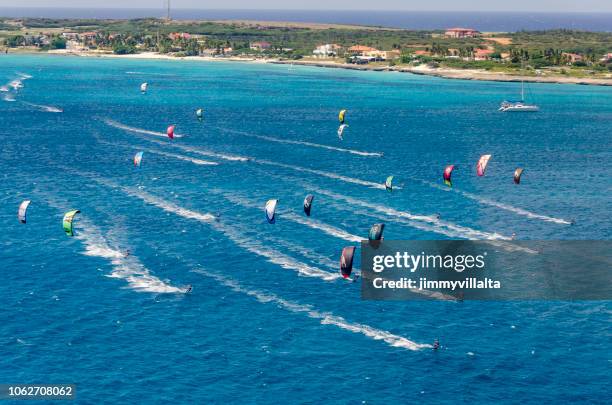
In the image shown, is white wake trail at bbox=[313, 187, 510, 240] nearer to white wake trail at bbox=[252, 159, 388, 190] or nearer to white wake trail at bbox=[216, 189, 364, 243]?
white wake trail at bbox=[216, 189, 364, 243]

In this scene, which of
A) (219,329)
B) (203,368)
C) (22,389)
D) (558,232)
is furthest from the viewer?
(558,232)

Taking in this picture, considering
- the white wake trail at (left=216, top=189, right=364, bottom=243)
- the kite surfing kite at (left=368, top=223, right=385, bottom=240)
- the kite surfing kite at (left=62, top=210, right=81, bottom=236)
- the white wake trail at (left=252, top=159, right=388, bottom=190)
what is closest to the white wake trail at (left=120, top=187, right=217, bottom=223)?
the white wake trail at (left=216, top=189, right=364, bottom=243)

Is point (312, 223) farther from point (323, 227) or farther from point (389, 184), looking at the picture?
point (389, 184)

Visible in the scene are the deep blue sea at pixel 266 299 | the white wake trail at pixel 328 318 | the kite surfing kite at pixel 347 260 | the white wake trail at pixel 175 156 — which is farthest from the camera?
the white wake trail at pixel 175 156

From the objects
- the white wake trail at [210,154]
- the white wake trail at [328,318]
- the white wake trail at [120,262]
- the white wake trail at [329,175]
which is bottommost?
the white wake trail at [328,318]

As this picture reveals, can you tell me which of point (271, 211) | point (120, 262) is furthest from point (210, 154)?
point (120, 262)

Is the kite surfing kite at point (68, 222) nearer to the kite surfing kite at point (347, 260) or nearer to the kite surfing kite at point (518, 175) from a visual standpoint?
the kite surfing kite at point (347, 260)

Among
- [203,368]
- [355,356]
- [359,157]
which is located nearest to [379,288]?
[355,356]

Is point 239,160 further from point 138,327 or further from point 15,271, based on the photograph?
point 138,327

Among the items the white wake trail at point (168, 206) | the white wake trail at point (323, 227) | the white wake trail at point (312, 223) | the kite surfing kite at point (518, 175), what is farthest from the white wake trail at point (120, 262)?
the kite surfing kite at point (518, 175)
